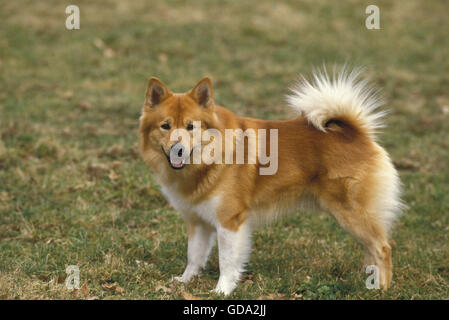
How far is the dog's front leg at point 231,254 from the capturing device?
411 centimetres

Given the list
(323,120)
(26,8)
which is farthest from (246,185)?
(26,8)

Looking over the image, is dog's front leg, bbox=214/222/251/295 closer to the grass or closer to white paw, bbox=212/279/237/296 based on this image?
white paw, bbox=212/279/237/296

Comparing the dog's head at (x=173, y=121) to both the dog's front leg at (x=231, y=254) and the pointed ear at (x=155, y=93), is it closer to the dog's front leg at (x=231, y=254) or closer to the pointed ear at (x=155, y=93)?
the pointed ear at (x=155, y=93)

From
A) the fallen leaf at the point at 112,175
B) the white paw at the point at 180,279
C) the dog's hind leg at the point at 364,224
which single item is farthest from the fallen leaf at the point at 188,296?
the fallen leaf at the point at 112,175

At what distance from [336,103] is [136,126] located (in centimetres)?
448

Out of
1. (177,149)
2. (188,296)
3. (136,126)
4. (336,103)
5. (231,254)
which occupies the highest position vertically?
(136,126)

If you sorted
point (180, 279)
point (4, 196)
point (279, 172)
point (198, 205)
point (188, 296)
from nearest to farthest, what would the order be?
point (188, 296), point (198, 205), point (279, 172), point (180, 279), point (4, 196)

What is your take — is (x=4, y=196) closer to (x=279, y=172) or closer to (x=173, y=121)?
(x=173, y=121)

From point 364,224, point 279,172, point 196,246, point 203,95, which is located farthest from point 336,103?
point 196,246

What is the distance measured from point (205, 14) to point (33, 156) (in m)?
7.49

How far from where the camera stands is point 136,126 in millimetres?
8148

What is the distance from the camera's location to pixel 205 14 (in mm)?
12938
